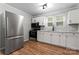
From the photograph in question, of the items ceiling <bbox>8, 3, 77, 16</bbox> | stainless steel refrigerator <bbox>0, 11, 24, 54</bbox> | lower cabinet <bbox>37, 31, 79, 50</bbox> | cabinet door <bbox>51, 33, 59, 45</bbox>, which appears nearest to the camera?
ceiling <bbox>8, 3, 77, 16</bbox>

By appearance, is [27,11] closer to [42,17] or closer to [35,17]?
[35,17]

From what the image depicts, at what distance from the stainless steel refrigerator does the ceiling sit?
0.79 ft

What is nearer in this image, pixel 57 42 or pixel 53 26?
pixel 53 26

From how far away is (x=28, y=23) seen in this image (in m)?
1.79

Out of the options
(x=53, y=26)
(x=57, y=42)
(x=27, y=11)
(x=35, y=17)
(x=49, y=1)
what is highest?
(x=49, y=1)

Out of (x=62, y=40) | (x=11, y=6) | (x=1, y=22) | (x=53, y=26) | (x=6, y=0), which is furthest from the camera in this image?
(x=62, y=40)

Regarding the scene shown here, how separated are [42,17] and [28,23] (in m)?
0.41

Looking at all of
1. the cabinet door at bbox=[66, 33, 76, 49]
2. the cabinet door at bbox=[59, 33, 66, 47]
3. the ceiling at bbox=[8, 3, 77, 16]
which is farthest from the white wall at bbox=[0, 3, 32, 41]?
the cabinet door at bbox=[66, 33, 76, 49]

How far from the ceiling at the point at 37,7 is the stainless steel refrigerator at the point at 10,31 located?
239 millimetres

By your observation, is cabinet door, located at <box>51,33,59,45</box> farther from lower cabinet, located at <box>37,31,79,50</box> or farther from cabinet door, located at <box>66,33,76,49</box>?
cabinet door, located at <box>66,33,76,49</box>

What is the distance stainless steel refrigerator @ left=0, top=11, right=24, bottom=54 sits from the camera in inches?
63.9

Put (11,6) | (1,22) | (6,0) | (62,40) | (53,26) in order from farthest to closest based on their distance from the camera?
1. (62,40)
2. (53,26)
3. (1,22)
4. (11,6)
5. (6,0)

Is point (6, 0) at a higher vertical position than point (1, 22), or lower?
higher

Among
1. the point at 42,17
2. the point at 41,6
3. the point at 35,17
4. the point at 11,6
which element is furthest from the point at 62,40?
the point at 11,6
